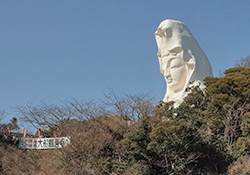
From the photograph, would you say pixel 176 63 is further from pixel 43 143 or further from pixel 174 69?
pixel 43 143

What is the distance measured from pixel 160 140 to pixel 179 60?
665cm

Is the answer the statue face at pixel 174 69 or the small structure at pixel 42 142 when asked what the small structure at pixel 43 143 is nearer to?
the small structure at pixel 42 142

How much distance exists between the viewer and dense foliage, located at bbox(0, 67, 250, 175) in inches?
394

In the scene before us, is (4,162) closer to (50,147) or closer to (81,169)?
(50,147)

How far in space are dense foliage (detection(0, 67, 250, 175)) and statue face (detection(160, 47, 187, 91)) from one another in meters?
3.03

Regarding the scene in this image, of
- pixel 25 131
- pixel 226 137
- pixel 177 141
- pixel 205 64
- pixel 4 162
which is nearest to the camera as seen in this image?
pixel 177 141

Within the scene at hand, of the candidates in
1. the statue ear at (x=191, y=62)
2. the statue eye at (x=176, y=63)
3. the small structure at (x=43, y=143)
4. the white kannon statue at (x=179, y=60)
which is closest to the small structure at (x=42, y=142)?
the small structure at (x=43, y=143)

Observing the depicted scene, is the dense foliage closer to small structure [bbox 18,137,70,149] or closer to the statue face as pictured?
small structure [bbox 18,137,70,149]

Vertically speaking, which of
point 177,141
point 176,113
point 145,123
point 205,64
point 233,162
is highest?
point 205,64

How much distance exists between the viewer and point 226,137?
36.9 feet

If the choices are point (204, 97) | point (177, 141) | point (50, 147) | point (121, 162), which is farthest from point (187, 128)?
point (50, 147)

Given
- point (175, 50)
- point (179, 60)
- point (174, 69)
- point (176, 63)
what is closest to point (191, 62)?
point (179, 60)

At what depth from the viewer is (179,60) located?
15.7 metres

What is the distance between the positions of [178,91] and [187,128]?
5.76 meters
